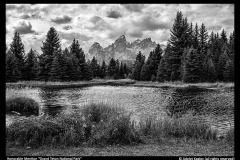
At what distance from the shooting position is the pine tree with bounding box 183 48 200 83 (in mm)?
48094

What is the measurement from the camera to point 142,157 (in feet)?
21.5

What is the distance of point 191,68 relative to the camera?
4816 centimetres

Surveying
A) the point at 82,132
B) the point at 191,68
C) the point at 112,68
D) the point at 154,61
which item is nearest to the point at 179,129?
the point at 82,132

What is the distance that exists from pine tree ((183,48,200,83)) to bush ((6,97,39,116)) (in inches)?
1489

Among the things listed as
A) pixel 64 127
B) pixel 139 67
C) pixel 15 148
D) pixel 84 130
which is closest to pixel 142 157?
pixel 84 130

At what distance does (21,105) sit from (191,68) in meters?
38.8

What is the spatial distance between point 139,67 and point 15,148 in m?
63.6

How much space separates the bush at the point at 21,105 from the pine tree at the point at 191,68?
3781 centimetres

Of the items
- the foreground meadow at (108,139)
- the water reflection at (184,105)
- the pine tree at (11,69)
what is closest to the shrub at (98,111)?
the foreground meadow at (108,139)

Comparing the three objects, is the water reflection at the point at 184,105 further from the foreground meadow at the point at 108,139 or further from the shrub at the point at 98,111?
the shrub at the point at 98,111

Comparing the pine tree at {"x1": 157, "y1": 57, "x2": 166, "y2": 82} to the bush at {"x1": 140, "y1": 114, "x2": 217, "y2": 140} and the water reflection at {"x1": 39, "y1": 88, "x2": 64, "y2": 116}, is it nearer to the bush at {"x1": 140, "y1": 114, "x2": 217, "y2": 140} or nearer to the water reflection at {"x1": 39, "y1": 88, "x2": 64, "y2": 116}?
the water reflection at {"x1": 39, "y1": 88, "x2": 64, "y2": 116}

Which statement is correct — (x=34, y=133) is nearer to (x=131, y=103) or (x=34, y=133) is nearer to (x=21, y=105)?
(x=21, y=105)

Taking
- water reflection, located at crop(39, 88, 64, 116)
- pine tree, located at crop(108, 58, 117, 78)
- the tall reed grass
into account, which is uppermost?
pine tree, located at crop(108, 58, 117, 78)

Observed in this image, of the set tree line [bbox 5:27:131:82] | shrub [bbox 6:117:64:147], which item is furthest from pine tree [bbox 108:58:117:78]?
shrub [bbox 6:117:64:147]
